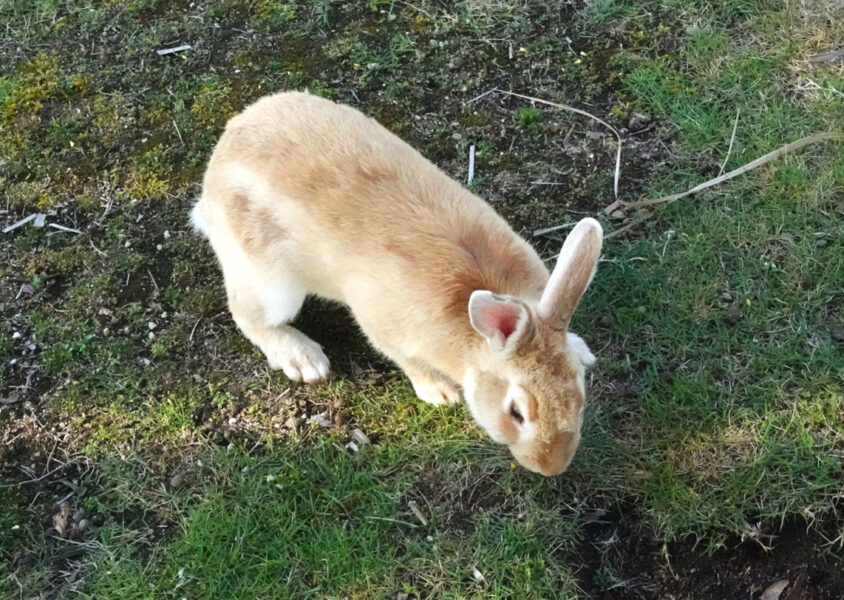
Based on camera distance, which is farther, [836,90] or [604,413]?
[836,90]

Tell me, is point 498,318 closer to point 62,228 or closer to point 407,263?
point 407,263

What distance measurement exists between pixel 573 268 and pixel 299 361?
1.55 metres

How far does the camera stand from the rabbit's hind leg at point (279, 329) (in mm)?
3533

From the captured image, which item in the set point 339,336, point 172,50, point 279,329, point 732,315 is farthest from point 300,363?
point 172,50

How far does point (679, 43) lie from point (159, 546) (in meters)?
3.80

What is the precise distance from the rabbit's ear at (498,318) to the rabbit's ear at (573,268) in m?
0.12

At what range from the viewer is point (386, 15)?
4.99m

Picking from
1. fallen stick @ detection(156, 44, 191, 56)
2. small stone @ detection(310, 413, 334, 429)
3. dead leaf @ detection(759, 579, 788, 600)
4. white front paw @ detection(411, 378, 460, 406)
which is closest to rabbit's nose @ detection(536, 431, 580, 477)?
white front paw @ detection(411, 378, 460, 406)

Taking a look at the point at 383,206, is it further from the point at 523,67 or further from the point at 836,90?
the point at 836,90

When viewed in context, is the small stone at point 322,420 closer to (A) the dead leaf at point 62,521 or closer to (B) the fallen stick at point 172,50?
(A) the dead leaf at point 62,521

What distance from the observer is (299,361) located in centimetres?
367

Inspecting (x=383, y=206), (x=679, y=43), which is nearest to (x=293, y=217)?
(x=383, y=206)

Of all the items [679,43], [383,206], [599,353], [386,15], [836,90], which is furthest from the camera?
[386,15]

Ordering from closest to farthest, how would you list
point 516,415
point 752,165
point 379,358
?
point 516,415 < point 379,358 < point 752,165
